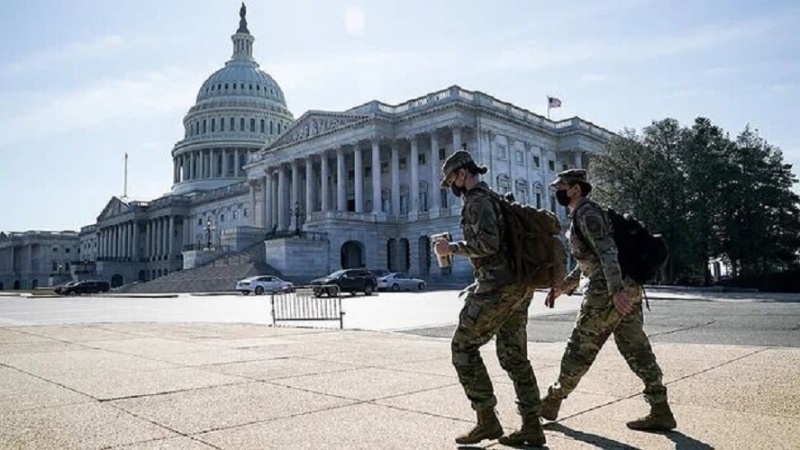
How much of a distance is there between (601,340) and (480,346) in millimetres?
1290

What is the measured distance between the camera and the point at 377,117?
64.2m

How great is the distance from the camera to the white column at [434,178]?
62.9 m

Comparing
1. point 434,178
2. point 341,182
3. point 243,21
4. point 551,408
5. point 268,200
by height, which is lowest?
point 551,408

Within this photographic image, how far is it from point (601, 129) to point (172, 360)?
74.7m

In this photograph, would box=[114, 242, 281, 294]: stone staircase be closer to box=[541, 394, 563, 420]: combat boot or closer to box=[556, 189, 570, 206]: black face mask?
box=[556, 189, 570, 206]: black face mask

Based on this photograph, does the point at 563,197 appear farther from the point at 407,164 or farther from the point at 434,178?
the point at 407,164

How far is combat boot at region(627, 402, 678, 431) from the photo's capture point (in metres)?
5.10

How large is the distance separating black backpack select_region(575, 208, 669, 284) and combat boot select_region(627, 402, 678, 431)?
3.34 ft

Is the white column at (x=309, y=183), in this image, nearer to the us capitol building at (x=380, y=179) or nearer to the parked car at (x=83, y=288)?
the us capitol building at (x=380, y=179)

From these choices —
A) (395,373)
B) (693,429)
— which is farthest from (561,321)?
(693,429)

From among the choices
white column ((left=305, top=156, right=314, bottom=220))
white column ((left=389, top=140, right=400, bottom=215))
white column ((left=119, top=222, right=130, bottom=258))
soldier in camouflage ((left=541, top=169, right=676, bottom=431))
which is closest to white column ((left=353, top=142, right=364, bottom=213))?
white column ((left=389, top=140, right=400, bottom=215))

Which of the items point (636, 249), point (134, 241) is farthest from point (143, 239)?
point (636, 249)

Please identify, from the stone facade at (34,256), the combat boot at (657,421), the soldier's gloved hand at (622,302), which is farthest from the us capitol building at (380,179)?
the stone facade at (34,256)

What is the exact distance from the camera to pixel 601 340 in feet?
17.9
